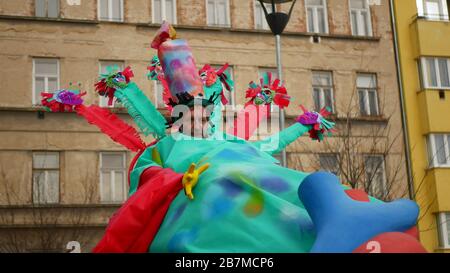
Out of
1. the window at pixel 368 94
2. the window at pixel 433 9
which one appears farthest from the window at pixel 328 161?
the window at pixel 433 9

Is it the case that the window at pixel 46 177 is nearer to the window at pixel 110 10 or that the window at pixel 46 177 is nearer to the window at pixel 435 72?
the window at pixel 110 10

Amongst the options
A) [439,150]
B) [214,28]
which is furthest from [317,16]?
[439,150]

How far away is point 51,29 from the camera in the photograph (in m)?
17.2

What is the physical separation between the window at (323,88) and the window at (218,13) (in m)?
2.65

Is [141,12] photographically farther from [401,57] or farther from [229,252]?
[229,252]

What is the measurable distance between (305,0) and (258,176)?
15767mm

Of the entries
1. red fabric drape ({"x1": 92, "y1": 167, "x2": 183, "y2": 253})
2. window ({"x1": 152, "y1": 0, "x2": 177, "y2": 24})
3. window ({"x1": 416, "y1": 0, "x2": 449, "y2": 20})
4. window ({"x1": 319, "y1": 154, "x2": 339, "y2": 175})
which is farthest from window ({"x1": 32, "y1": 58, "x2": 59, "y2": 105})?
red fabric drape ({"x1": 92, "y1": 167, "x2": 183, "y2": 253})

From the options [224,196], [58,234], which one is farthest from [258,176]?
[58,234]

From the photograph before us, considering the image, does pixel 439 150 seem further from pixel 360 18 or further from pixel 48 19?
pixel 48 19

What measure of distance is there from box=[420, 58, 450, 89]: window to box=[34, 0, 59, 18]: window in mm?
9226

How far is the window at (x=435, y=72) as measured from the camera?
19688 mm

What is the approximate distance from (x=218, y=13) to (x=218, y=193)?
588 inches

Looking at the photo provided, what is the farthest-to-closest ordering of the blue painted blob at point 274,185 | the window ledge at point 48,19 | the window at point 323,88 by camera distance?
the window at point 323,88 < the window ledge at point 48,19 < the blue painted blob at point 274,185
